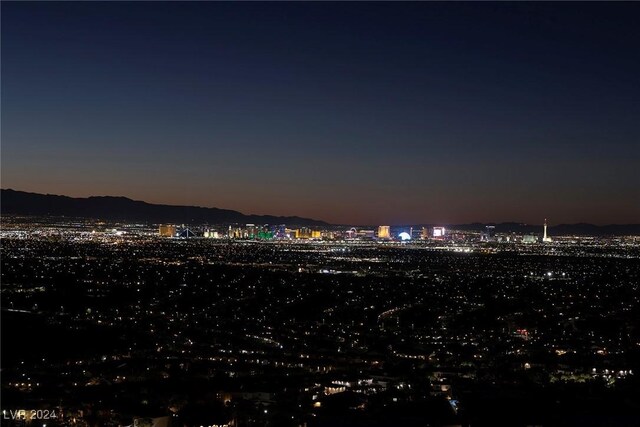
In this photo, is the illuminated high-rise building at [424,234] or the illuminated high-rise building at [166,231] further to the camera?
the illuminated high-rise building at [424,234]

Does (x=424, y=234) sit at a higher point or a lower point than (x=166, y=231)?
higher

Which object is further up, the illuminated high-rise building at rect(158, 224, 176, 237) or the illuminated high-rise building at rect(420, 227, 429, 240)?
the illuminated high-rise building at rect(420, 227, 429, 240)

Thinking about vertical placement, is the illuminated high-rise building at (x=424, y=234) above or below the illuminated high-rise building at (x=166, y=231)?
above

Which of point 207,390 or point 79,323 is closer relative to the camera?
point 207,390

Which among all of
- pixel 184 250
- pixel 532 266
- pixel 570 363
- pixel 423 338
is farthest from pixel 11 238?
pixel 570 363

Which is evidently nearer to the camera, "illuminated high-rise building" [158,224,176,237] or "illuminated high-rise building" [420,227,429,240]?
"illuminated high-rise building" [158,224,176,237]

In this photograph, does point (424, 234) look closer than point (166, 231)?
No

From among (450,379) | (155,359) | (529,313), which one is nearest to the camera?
(450,379)

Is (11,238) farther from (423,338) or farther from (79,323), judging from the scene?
(423,338)

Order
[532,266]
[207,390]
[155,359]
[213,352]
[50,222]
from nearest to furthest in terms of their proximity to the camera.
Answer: [207,390] < [155,359] < [213,352] < [532,266] < [50,222]
